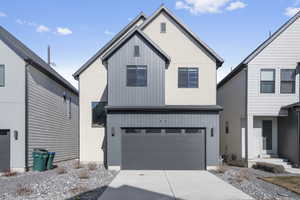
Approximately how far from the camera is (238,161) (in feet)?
46.1

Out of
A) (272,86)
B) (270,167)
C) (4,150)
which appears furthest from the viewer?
(272,86)

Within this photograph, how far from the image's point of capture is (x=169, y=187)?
28.7ft

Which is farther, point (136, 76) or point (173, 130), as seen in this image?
point (136, 76)

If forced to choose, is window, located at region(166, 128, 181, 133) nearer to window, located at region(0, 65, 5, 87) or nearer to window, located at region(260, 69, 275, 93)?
window, located at region(260, 69, 275, 93)

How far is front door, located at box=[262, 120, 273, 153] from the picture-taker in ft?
47.5

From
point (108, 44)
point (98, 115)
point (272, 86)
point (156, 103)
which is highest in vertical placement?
point (108, 44)

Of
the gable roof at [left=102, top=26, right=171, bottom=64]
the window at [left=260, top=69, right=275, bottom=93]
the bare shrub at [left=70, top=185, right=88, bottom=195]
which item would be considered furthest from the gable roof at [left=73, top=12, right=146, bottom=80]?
the window at [left=260, top=69, right=275, bottom=93]

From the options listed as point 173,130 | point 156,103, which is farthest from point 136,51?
point 173,130

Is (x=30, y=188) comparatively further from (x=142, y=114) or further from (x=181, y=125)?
(x=181, y=125)

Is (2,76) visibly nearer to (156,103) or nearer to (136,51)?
(136,51)

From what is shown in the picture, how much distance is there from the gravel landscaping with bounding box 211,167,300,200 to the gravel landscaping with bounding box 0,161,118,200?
5367mm

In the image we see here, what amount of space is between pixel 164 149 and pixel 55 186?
5.99 metres

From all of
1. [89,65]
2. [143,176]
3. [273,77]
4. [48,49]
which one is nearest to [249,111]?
[273,77]

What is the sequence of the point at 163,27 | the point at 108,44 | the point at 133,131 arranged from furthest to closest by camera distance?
the point at 108,44, the point at 163,27, the point at 133,131
